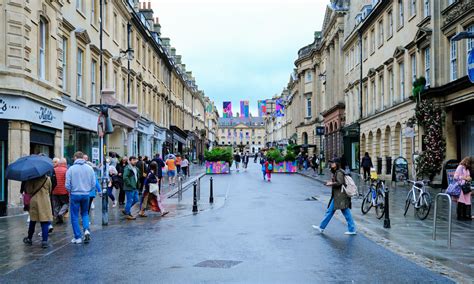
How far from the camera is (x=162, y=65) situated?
5091 centimetres

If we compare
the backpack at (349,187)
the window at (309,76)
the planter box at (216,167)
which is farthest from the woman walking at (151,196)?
the window at (309,76)

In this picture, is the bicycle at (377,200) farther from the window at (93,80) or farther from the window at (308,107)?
the window at (308,107)

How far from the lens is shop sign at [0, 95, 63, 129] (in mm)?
15586

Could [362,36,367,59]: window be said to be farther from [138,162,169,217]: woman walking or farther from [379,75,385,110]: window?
[138,162,169,217]: woman walking

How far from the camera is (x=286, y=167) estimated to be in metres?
49.8

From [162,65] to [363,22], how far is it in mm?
19574

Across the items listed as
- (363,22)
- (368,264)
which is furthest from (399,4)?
(368,264)

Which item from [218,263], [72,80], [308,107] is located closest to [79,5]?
[72,80]

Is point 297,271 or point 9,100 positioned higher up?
point 9,100

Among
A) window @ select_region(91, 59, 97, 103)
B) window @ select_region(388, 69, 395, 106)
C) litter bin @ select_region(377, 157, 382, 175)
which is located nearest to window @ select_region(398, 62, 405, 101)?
window @ select_region(388, 69, 395, 106)

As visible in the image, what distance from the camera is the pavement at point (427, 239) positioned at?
856cm

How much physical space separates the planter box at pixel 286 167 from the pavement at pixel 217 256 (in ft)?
116

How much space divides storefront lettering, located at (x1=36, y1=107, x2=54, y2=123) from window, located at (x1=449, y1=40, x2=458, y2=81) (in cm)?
1775

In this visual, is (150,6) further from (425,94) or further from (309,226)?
(309,226)
